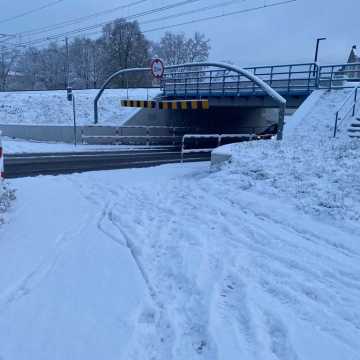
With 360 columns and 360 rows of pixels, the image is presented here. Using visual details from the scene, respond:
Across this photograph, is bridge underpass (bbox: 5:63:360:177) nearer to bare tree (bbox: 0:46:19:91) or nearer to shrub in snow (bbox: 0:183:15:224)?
Answer: shrub in snow (bbox: 0:183:15:224)

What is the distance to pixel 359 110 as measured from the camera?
1664 centimetres

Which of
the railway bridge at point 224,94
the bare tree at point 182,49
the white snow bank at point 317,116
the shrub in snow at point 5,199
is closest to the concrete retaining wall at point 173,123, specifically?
the railway bridge at point 224,94

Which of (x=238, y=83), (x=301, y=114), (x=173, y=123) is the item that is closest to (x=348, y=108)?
(x=301, y=114)

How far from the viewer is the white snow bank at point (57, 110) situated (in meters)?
24.6

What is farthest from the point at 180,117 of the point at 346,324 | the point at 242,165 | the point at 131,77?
the point at 131,77

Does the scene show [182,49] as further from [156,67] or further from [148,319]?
[148,319]

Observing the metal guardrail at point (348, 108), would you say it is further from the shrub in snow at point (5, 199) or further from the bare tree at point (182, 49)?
the bare tree at point (182, 49)

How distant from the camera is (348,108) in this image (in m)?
16.8

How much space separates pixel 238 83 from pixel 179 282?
65.3 ft

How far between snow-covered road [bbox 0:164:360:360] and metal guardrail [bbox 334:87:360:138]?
10.9 meters

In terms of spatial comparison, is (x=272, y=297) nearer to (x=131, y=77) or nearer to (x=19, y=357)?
(x=19, y=357)

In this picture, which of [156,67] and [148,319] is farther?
[156,67]

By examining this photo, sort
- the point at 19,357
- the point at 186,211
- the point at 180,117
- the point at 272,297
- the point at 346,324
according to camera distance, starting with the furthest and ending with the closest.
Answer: the point at 180,117 → the point at 186,211 → the point at 272,297 → the point at 346,324 → the point at 19,357

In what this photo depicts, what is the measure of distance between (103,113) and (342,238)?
22.2 metres
